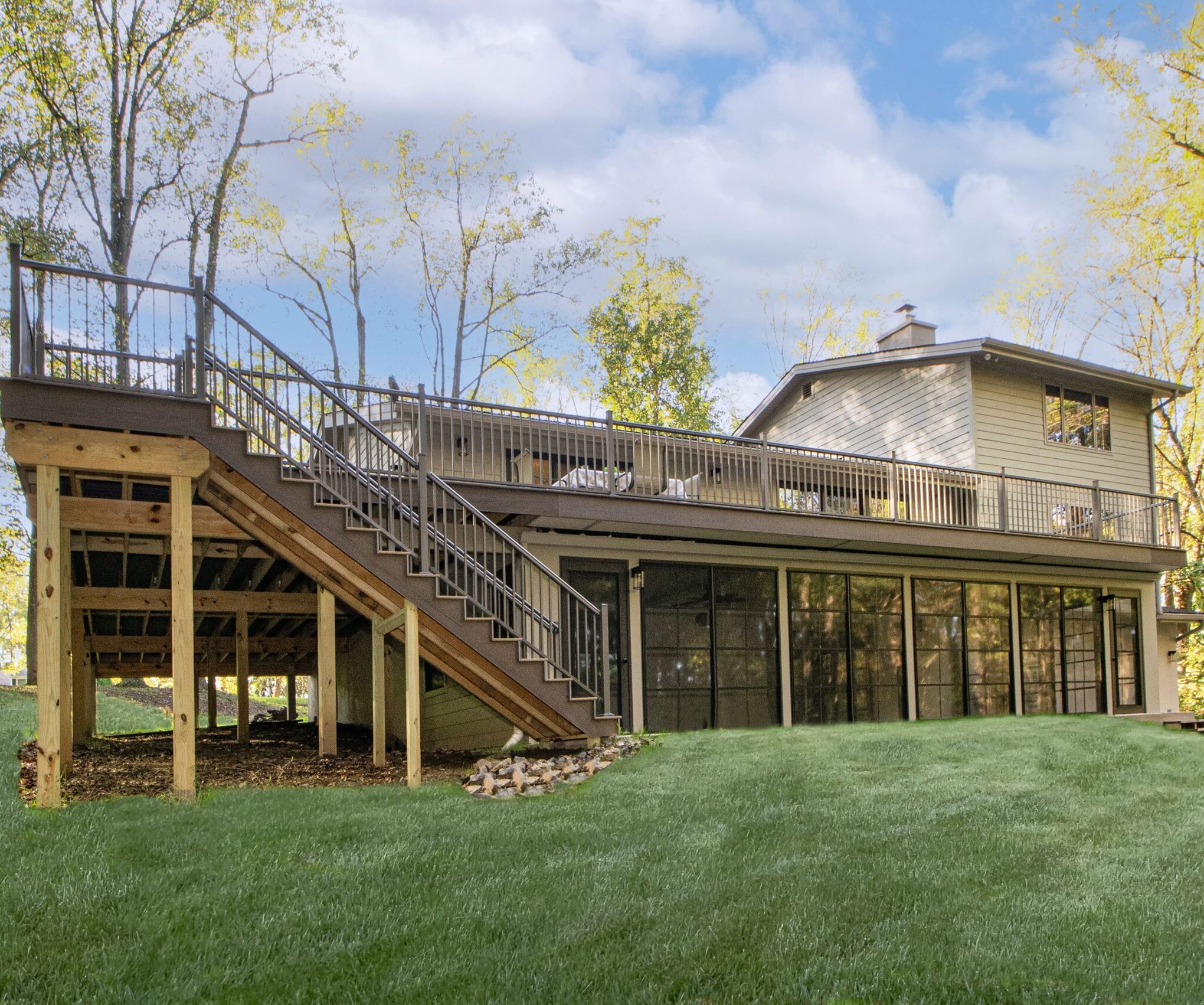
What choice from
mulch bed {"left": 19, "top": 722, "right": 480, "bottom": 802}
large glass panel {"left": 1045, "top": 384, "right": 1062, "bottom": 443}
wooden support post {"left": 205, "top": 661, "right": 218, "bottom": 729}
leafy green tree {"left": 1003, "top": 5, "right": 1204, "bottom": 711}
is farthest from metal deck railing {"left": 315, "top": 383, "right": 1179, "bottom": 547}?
leafy green tree {"left": 1003, "top": 5, "right": 1204, "bottom": 711}

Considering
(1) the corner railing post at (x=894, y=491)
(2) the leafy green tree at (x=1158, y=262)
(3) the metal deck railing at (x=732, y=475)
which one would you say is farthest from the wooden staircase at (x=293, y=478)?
(2) the leafy green tree at (x=1158, y=262)

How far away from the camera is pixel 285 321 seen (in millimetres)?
28469

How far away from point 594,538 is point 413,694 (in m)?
4.73

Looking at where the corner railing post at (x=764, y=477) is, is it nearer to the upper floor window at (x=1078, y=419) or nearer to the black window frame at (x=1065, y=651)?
the black window frame at (x=1065, y=651)

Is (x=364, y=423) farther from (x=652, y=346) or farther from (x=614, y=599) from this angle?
(x=652, y=346)

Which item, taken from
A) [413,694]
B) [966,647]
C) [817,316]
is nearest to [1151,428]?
[966,647]

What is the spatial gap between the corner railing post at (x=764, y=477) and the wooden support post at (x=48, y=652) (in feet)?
27.6

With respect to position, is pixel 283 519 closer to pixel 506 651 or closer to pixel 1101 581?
pixel 506 651

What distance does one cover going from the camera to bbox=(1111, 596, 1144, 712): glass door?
60.4 ft

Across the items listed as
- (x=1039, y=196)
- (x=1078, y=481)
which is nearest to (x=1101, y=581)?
(x=1078, y=481)

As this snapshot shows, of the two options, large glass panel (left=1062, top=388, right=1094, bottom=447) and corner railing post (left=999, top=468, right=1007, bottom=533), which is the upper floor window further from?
corner railing post (left=999, top=468, right=1007, bottom=533)

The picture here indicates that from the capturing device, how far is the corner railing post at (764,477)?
13211 millimetres

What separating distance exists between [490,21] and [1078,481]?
3118 cm

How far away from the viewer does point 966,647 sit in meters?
16.5
